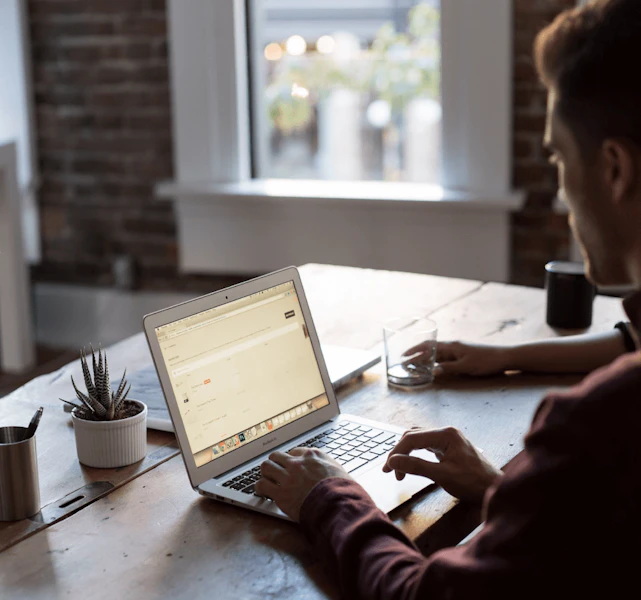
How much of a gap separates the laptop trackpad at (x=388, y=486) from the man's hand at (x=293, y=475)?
73mm

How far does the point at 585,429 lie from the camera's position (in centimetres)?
89

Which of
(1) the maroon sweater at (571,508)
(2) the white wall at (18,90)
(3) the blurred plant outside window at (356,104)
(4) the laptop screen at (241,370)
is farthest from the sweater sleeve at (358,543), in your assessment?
(2) the white wall at (18,90)

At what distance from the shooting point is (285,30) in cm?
374

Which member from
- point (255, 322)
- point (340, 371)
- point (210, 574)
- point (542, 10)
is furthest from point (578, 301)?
point (542, 10)

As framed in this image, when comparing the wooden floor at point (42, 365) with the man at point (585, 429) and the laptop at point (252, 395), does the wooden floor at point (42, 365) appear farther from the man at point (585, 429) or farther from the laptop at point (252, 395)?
the man at point (585, 429)

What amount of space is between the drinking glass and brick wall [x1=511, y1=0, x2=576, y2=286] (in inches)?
68.1

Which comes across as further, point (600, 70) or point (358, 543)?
point (358, 543)

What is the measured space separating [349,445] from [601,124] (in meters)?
0.74

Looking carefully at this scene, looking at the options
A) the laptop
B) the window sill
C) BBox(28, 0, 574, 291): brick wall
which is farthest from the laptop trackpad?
BBox(28, 0, 574, 291): brick wall

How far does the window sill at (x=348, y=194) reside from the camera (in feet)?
11.1

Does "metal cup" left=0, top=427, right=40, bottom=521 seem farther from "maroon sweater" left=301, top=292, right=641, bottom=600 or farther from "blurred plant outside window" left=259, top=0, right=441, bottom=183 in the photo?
"blurred plant outside window" left=259, top=0, right=441, bottom=183

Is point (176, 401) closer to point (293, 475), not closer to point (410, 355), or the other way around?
point (293, 475)

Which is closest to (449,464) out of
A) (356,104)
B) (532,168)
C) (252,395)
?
(252,395)

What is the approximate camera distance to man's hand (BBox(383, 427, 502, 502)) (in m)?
1.35
